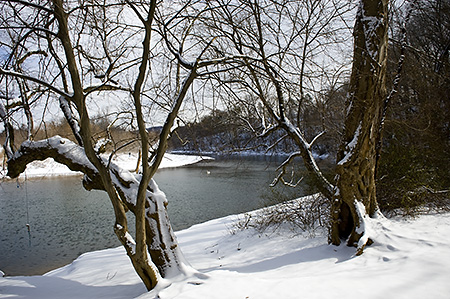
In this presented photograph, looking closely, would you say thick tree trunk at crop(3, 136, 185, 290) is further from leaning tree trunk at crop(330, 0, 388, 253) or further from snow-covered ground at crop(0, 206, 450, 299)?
leaning tree trunk at crop(330, 0, 388, 253)

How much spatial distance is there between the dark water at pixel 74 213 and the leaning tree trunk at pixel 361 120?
2.51 meters

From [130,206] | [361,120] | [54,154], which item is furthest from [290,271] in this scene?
[54,154]

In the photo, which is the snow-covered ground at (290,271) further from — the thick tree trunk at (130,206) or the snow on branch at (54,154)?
the snow on branch at (54,154)

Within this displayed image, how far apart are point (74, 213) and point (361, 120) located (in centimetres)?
1152

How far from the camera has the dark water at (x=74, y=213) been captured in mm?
7848

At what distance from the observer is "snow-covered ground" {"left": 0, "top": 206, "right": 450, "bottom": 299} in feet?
7.41

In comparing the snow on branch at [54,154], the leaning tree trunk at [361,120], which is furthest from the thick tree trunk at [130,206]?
the leaning tree trunk at [361,120]

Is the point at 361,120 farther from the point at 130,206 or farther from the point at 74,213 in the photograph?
the point at 74,213

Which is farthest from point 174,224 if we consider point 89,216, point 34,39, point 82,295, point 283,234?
point 34,39

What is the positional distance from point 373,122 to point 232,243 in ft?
11.8

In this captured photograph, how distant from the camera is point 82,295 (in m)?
3.40

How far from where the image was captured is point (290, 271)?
3322 millimetres

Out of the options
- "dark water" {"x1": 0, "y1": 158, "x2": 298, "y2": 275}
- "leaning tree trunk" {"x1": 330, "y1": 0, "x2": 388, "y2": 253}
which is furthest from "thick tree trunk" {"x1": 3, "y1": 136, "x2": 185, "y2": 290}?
"leaning tree trunk" {"x1": 330, "y1": 0, "x2": 388, "y2": 253}

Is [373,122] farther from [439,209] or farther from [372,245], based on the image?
[439,209]
